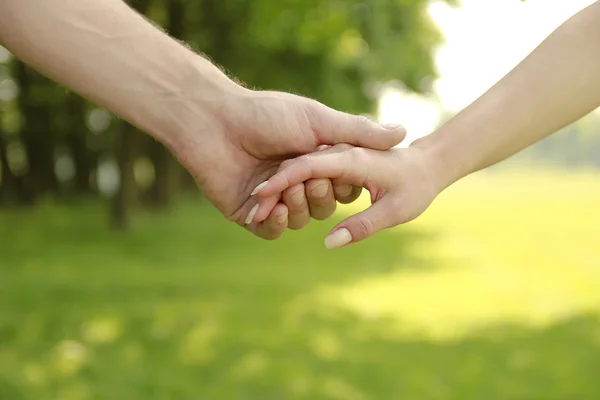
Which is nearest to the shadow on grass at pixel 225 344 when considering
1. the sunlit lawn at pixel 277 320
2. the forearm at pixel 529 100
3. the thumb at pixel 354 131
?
the sunlit lawn at pixel 277 320

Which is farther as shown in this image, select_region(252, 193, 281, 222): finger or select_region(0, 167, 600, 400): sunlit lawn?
select_region(0, 167, 600, 400): sunlit lawn

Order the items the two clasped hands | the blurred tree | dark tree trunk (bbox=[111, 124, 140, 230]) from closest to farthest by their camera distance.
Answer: the two clasped hands → the blurred tree → dark tree trunk (bbox=[111, 124, 140, 230])

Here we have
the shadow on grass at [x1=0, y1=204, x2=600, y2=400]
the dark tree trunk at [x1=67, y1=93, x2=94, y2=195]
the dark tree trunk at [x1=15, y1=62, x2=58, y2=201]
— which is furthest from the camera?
the dark tree trunk at [x1=67, y1=93, x2=94, y2=195]

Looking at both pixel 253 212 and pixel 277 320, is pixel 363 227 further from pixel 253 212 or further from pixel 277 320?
pixel 277 320

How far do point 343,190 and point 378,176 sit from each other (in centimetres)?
17

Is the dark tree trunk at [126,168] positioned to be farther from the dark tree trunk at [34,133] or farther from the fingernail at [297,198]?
the fingernail at [297,198]

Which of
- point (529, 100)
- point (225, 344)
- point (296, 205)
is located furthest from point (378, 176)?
point (225, 344)

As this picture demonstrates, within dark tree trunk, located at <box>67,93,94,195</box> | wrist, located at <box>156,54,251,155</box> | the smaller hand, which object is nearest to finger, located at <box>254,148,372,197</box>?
the smaller hand

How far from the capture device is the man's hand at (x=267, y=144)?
297 cm

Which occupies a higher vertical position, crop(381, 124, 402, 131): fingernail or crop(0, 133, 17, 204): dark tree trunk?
crop(0, 133, 17, 204): dark tree trunk

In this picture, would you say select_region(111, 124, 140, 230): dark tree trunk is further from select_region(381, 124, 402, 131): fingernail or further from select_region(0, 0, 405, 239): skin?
select_region(381, 124, 402, 131): fingernail

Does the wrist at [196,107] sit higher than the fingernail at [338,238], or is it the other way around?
the wrist at [196,107]

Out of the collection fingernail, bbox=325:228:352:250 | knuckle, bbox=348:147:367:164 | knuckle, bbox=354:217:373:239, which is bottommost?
fingernail, bbox=325:228:352:250

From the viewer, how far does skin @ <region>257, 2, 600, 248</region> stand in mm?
2934
